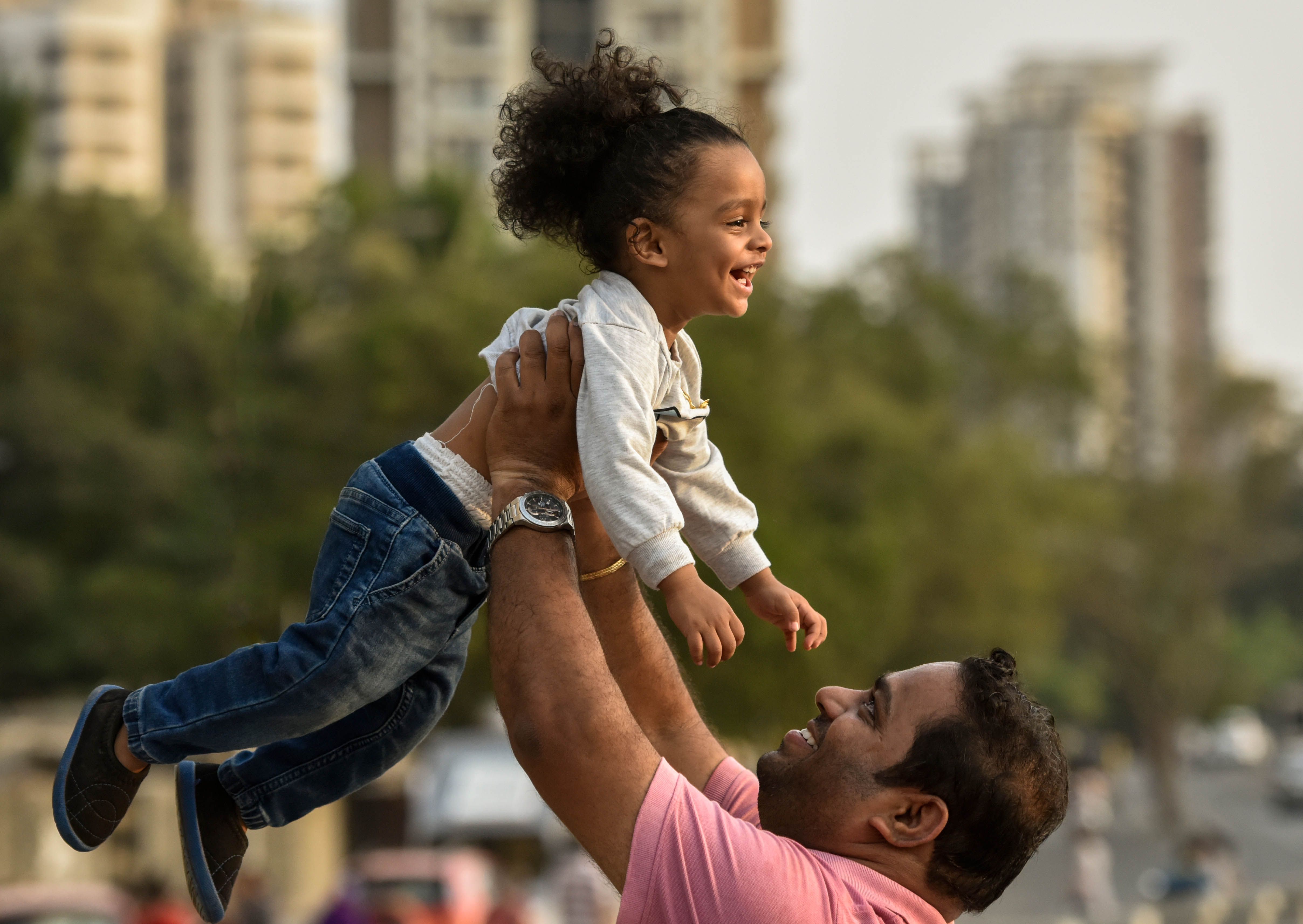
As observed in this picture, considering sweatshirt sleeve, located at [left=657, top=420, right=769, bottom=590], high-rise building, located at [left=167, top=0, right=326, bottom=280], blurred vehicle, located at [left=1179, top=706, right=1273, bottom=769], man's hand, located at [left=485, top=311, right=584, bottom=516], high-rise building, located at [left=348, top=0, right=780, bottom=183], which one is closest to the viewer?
man's hand, located at [left=485, top=311, right=584, bottom=516]

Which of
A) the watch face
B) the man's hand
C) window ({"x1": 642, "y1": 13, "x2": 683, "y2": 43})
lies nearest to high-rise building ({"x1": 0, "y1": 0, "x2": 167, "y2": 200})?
window ({"x1": 642, "y1": 13, "x2": 683, "y2": 43})

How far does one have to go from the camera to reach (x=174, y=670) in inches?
1059

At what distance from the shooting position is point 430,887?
15.8 metres

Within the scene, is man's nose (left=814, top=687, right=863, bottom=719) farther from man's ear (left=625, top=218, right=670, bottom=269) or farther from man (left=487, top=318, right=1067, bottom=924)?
man's ear (left=625, top=218, right=670, bottom=269)

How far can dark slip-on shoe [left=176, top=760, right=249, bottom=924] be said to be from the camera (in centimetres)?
278

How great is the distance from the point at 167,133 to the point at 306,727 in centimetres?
10083

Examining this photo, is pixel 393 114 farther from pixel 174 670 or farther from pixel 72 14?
pixel 174 670

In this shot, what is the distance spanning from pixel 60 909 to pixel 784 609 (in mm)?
10914

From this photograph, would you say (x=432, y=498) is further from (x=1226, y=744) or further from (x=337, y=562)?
(x=1226, y=744)

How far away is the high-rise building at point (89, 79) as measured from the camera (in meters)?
87.1

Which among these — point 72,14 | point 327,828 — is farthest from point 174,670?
point 72,14

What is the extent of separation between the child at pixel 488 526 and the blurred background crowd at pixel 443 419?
0.35m

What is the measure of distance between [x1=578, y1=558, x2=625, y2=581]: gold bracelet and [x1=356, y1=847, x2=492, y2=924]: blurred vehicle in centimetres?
1142

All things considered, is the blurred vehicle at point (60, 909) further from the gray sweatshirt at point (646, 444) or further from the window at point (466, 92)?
the window at point (466, 92)
